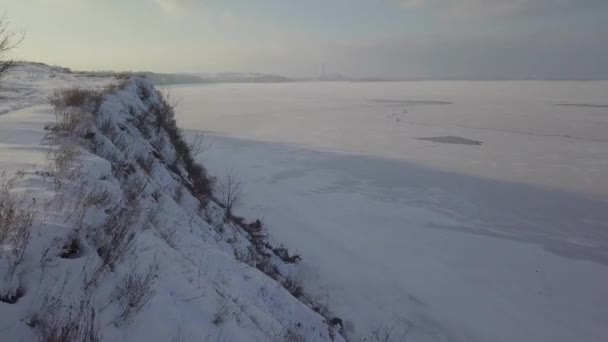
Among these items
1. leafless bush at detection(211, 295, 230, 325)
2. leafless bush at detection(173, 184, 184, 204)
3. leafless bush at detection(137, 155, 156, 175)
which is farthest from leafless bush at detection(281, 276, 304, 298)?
leafless bush at detection(137, 155, 156, 175)

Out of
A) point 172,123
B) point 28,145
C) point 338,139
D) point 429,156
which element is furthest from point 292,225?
point 338,139

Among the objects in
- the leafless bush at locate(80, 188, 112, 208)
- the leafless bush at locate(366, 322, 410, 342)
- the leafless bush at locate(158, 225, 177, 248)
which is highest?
the leafless bush at locate(80, 188, 112, 208)

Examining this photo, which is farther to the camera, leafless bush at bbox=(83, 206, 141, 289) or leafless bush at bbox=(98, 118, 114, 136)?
leafless bush at bbox=(98, 118, 114, 136)

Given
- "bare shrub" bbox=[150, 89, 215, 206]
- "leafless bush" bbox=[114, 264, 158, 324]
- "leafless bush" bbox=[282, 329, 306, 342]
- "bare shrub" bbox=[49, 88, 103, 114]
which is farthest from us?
"bare shrub" bbox=[150, 89, 215, 206]

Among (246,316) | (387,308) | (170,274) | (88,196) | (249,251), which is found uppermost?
(88,196)

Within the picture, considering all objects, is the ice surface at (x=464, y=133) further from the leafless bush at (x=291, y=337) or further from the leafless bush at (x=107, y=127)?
the leafless bush at (x=107, y=127)

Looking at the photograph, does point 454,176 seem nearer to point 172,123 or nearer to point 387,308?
point 387,308

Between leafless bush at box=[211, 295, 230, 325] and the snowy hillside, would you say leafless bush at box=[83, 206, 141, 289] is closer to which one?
the snowy hillside

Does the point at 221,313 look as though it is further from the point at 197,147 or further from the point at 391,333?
the point at 197,147
